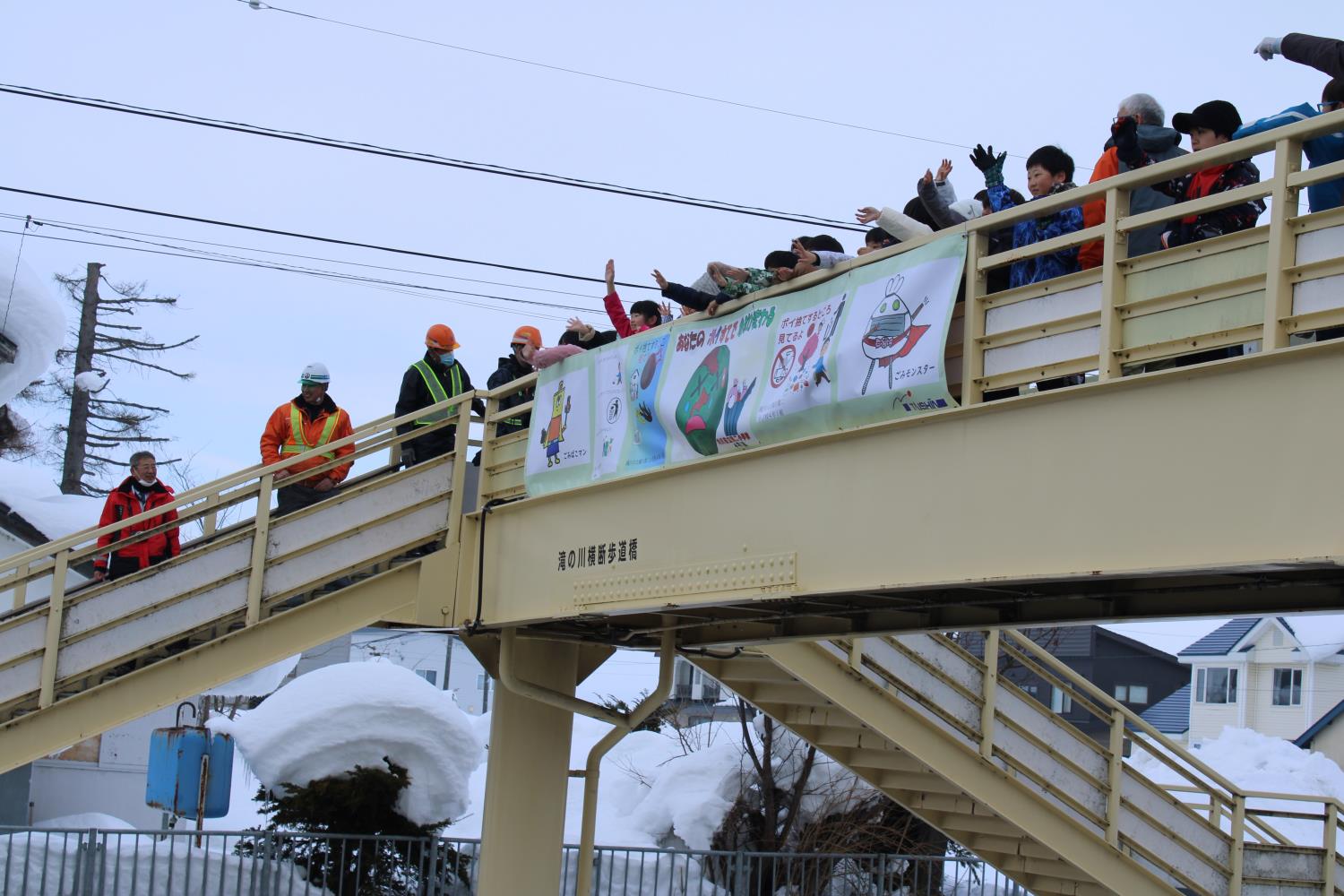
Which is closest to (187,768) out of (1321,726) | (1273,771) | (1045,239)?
(1045,239)

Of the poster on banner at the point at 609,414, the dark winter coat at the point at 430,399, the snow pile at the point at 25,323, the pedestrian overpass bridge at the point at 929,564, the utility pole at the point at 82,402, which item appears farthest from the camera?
the utility pole at the point at 82,402

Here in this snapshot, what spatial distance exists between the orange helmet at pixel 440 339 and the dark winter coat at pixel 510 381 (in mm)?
435

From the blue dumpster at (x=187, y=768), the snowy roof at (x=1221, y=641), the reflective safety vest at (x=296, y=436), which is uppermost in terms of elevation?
the snowy roof at (x=1221, y=641)

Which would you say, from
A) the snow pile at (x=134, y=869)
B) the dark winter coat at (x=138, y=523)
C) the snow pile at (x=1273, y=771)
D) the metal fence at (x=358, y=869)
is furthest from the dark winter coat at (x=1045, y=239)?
the snow pile at (x=1273, y=771)

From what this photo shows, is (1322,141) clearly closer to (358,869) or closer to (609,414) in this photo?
(609,414)

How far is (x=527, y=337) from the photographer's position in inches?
468

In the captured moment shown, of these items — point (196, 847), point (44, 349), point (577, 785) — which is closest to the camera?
point (196, 847)

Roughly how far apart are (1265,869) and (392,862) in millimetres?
8534

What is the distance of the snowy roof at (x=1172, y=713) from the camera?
54.5 metres

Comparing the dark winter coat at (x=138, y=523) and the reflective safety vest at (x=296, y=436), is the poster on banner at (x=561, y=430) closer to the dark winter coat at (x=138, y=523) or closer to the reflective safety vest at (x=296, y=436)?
the reflective safety vest at (x=296, y=436)

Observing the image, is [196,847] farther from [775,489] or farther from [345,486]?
[775,489]

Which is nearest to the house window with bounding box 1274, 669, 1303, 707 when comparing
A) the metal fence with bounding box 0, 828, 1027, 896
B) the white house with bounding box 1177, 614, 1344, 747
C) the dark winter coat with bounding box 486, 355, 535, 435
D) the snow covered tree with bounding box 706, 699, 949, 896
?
the white house with bounding box 1177, 614, 1344, 747

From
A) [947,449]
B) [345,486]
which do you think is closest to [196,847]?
[345,486]

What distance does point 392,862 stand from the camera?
15.2m
